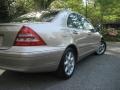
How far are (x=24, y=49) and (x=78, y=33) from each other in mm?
1737

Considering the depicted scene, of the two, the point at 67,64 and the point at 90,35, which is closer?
the point at 67,64

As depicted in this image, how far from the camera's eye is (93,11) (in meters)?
16.1

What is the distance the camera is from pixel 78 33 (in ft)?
17.8

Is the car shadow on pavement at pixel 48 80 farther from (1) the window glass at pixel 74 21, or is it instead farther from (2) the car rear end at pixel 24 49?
(1) the window glass at pixel 74 21

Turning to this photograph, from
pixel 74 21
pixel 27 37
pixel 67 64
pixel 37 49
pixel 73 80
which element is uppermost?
pixel 74 21

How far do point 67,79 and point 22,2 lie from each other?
9.76 metres

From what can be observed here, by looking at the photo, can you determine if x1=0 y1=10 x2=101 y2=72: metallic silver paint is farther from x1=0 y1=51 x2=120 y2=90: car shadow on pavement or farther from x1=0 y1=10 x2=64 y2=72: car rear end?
x1=0 y1=51 x2=120 y2=90: car shadow on pavement

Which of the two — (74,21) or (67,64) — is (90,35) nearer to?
(74,21)

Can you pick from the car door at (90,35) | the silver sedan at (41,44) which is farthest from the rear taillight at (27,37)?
the car door at (90,35)

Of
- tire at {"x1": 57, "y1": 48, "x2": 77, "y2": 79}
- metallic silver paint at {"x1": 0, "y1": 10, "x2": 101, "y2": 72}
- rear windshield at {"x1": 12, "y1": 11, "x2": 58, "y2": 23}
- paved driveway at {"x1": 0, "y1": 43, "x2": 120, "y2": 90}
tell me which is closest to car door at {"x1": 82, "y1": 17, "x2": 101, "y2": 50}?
paved driveway at {"x1": 0, "y1": 43, "x2": 120, "y2": 90}

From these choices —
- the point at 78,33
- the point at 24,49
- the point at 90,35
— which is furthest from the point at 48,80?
the point at 90,35

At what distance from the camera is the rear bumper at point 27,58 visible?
4.05 meters

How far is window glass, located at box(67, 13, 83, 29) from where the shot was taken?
17.3 ft

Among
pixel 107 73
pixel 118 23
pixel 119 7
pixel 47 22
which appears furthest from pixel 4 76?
pixel 118 23
